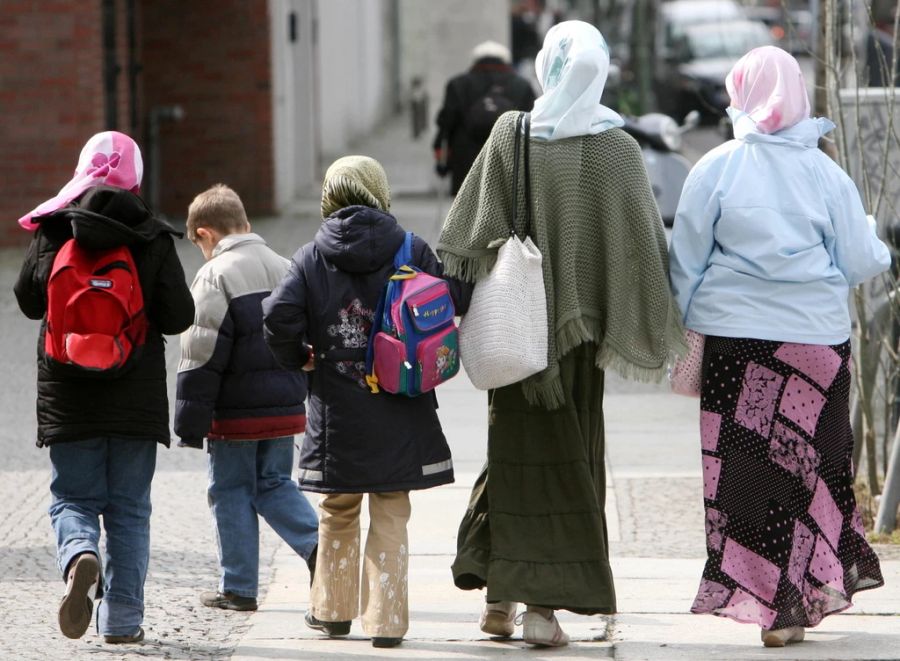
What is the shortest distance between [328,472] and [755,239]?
1.41 meters

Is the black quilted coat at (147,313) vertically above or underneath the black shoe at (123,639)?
above

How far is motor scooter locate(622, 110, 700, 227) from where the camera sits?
11.7 meters

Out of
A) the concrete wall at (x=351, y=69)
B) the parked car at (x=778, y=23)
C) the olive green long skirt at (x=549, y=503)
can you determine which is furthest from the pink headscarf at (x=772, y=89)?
the parked car at (x=778, y=23)

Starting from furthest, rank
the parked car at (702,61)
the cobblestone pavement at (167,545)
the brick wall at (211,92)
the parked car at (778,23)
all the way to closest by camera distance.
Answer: the parked car at (778,23) < the parked car at (702,61) < the brick wall at (211,92) < the cobblestone pavement at (167,545)

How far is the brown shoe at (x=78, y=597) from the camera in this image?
15.6ft

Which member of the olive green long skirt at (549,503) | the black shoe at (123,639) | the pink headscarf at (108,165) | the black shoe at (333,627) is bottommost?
the black shoe at (123,639)

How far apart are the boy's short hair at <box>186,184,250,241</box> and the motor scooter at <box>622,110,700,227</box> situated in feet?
21.3

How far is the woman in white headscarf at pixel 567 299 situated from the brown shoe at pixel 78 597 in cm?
115

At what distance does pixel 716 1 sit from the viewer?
34594 mm

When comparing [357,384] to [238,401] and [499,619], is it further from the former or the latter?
[499,619]

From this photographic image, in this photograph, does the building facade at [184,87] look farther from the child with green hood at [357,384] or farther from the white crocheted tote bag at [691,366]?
the white crocheted tote bag at [691,366]

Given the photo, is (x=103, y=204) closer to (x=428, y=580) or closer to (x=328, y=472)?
(x=328, y=472)

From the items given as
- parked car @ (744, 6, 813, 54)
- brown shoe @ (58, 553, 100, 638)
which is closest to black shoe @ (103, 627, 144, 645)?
brown shoe @ (58, 553, 100, 638)

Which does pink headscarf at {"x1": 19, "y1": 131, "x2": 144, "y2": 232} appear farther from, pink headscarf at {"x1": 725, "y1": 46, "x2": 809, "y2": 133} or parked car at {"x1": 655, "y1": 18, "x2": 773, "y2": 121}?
parked car at {"x1": 655, "y1": 18, "x2": 773, "y2": 121}
